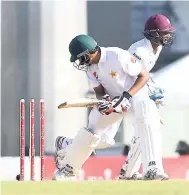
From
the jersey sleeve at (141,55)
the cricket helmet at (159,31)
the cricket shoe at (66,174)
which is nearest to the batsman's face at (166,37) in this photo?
the cricket helmet at (159,31)

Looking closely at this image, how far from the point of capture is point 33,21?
18.0 feet

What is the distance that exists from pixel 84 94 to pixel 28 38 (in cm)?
59

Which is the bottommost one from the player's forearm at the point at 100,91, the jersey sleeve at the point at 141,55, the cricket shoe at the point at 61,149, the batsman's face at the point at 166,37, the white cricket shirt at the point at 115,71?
the cricket shoe at the point at 61,149

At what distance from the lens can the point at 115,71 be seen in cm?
333

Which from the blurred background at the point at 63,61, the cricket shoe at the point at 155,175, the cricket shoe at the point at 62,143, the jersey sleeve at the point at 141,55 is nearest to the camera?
the cricket shoe at the point at 155,175

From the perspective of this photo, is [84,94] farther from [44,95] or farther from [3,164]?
[3,164]

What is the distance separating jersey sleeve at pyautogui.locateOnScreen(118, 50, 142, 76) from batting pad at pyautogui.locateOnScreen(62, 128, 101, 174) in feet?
1.12

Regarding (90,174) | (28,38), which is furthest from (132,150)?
(28,38)

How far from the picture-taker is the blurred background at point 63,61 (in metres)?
5.44

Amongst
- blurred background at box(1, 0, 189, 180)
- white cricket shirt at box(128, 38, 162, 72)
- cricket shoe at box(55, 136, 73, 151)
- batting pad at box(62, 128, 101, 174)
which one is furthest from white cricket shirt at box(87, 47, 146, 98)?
blurred background at box(1, 0, 189, 180)

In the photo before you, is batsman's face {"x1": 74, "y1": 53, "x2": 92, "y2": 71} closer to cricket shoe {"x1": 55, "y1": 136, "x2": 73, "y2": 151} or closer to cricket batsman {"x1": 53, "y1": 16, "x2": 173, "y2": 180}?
cricket batsman {"x1": 53, "y1": 16, "x2": 173, "y2": 180}

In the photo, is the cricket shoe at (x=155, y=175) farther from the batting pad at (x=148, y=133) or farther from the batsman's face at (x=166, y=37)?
the batsman's face at (x=166, y=37)

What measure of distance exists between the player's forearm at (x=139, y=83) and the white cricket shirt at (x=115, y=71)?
27 mm

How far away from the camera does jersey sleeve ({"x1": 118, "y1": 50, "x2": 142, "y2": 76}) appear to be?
10.8 feet
